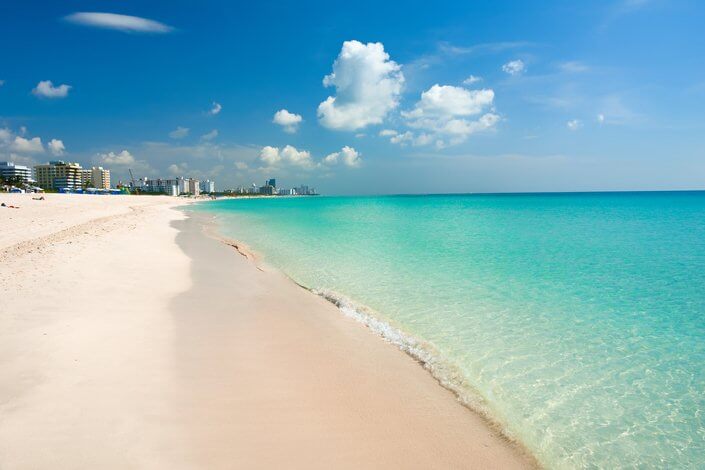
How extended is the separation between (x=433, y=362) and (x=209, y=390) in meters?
3.80

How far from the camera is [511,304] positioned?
1009 cm

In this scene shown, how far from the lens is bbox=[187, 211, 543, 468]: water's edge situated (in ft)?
15.5

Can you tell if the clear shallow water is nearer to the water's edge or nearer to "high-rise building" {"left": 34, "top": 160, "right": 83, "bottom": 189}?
the water's edge

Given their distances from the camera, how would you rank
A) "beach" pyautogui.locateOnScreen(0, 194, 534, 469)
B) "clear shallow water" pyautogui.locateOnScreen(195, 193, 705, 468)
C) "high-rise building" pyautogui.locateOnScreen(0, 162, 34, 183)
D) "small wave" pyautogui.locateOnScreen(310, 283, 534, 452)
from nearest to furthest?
"beach" pyautogui.locateOnScreen(0, 194, 534, 469), "clear shallow water" pyautogui.locateOnScreen(195, 193, 705, 468), "small wave" pyautogui.locateOnScreen(310, 283, 534, 452), "high-rise building" pyautogui.locateOnScreen(0, 162, 34, 183)

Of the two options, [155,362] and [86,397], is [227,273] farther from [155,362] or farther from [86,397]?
[86,397]

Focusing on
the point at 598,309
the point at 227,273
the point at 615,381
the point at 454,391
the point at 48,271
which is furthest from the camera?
the point at 227,273

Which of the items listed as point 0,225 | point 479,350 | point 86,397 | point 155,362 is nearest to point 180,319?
point 155,362

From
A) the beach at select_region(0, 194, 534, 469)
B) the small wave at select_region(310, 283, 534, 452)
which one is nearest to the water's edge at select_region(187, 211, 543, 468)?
the small wave at select_region(310, 283, 534, 452)

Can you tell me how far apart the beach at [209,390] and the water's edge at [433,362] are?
0.48ft

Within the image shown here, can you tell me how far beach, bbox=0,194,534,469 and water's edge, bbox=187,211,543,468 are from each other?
5.7 inches

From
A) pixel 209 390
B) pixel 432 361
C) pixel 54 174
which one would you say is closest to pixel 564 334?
pixel 432 361

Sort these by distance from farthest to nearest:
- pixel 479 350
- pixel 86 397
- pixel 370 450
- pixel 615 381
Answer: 1. pixel 479 350
2. pixel 615 381
3. pixel 86 397
4. pixel 370 450

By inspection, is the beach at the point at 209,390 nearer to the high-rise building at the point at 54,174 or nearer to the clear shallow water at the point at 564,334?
the clear shallow water at the point at 564,334

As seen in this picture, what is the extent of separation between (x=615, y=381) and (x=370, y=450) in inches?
183
